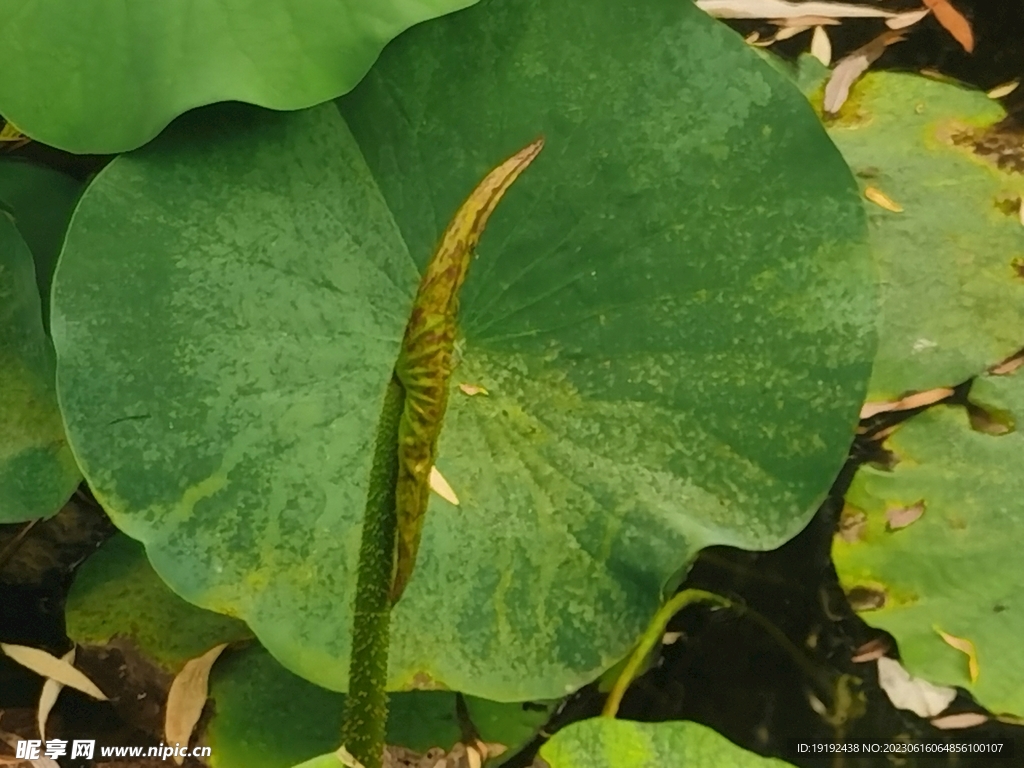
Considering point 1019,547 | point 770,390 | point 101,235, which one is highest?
point 101,235

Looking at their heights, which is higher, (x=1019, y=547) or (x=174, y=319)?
(x=174, y=319)

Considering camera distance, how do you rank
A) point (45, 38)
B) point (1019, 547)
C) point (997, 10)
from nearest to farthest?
point (45, 38)
point (1019, 547)
point (997, 10)

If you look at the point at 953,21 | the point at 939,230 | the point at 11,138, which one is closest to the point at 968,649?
the point at 939,230

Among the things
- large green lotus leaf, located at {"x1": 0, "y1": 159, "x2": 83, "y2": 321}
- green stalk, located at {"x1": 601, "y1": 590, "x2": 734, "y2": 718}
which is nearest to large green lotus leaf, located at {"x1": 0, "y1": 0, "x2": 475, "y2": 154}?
large green lotus leaf, located at {"x1": 0, "y1": 159, "x2": 83, "y2": 321}

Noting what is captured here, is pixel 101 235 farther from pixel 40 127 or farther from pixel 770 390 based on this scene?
pixel 770 390

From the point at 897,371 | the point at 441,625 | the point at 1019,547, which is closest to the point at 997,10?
the point at 897,371

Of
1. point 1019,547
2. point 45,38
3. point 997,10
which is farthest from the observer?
point 997,10
